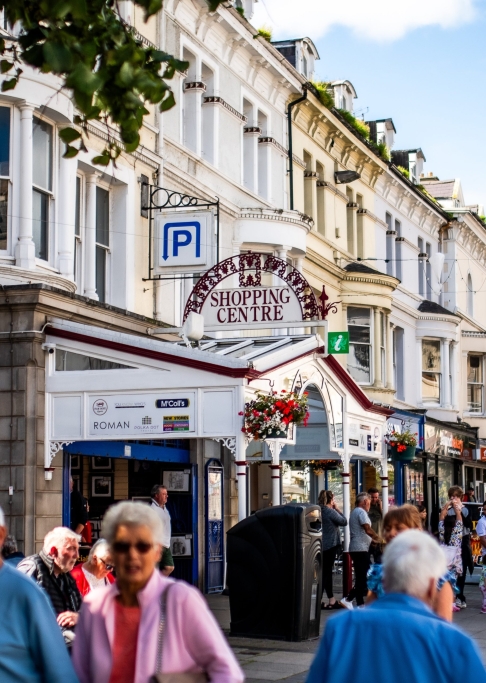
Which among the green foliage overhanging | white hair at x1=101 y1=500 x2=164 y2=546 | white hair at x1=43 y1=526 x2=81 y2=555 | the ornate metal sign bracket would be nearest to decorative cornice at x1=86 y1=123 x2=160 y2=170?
the ornate metal sign bracket

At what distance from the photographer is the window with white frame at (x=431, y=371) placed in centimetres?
3697

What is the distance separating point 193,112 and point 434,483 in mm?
17708

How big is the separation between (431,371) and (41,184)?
22.2 metres

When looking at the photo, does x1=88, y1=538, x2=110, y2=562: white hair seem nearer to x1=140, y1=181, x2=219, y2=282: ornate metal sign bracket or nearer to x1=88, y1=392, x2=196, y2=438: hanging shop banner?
x1=88, y1=392, x2=196, y2=438: hanging shop banner

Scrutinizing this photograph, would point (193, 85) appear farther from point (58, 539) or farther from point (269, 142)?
point (58, 539)

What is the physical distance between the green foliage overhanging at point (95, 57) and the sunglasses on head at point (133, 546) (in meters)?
2.60

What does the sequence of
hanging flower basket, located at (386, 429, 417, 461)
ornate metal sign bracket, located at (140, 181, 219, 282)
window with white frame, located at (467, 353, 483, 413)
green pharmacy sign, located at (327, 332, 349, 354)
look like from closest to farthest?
1. ornate metal sign bracket, located at (140, 181, 219, 282)
2. hanging flower basket, located at (386, 429, 417, 461)
3. green pharmacy sign, located at (327, 332, 349, 354)
4. window with white frame, located at (467, 353, 483, 413)

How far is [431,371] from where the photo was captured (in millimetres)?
37094

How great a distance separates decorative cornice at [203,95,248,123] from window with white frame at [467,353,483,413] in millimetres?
19720

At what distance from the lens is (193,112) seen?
22422mm

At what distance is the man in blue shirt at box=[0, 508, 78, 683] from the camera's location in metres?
4.83

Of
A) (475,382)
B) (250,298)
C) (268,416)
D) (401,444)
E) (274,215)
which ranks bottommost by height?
(401,444)

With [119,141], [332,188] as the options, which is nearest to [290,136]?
[332,188]

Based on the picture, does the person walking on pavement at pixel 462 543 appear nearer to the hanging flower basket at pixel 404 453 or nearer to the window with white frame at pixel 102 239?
the hanging flower basket at pixel 404 453
